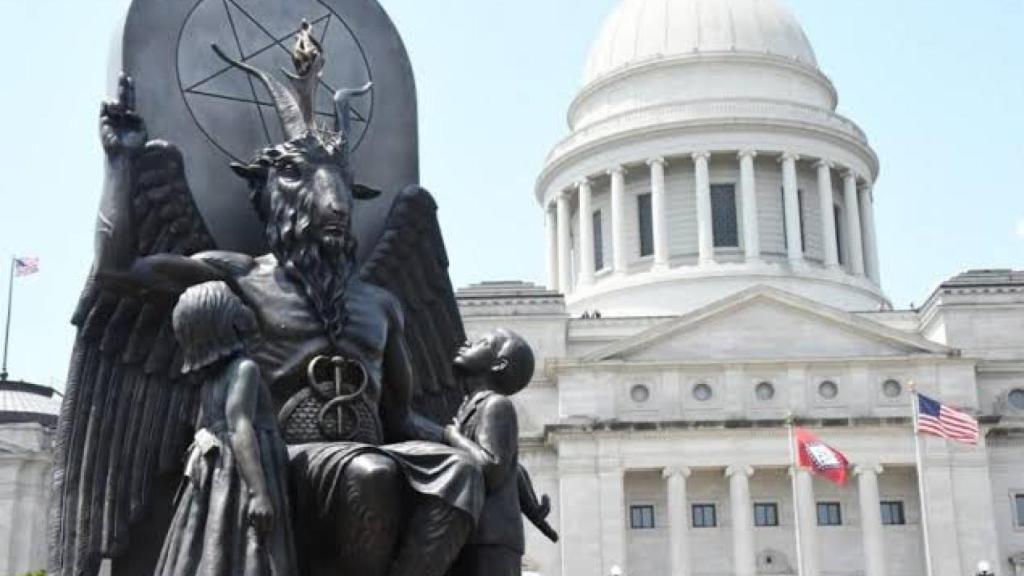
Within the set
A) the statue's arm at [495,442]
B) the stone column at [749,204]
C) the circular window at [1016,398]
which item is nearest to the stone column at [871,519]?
the circular window at [1016,398]

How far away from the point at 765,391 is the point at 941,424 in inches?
771

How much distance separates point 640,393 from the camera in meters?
63.8

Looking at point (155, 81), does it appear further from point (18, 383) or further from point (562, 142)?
point (562, 142)

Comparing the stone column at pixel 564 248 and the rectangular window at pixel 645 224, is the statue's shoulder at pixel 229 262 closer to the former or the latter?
the rectangular window at pixel 645 224

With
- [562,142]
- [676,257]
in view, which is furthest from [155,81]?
[562,142]

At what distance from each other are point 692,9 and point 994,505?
31.9 meters

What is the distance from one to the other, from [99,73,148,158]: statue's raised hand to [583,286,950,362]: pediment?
189 feet

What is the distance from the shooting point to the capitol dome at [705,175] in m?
74.9

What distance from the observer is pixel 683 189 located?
78.8m

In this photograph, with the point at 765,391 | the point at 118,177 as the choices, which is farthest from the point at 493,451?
the point at 765,391

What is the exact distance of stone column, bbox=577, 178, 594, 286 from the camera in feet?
256

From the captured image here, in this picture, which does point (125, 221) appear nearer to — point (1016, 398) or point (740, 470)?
point (740, 470)

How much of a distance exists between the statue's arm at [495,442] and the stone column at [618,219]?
70.0m

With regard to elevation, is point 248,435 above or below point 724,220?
below
